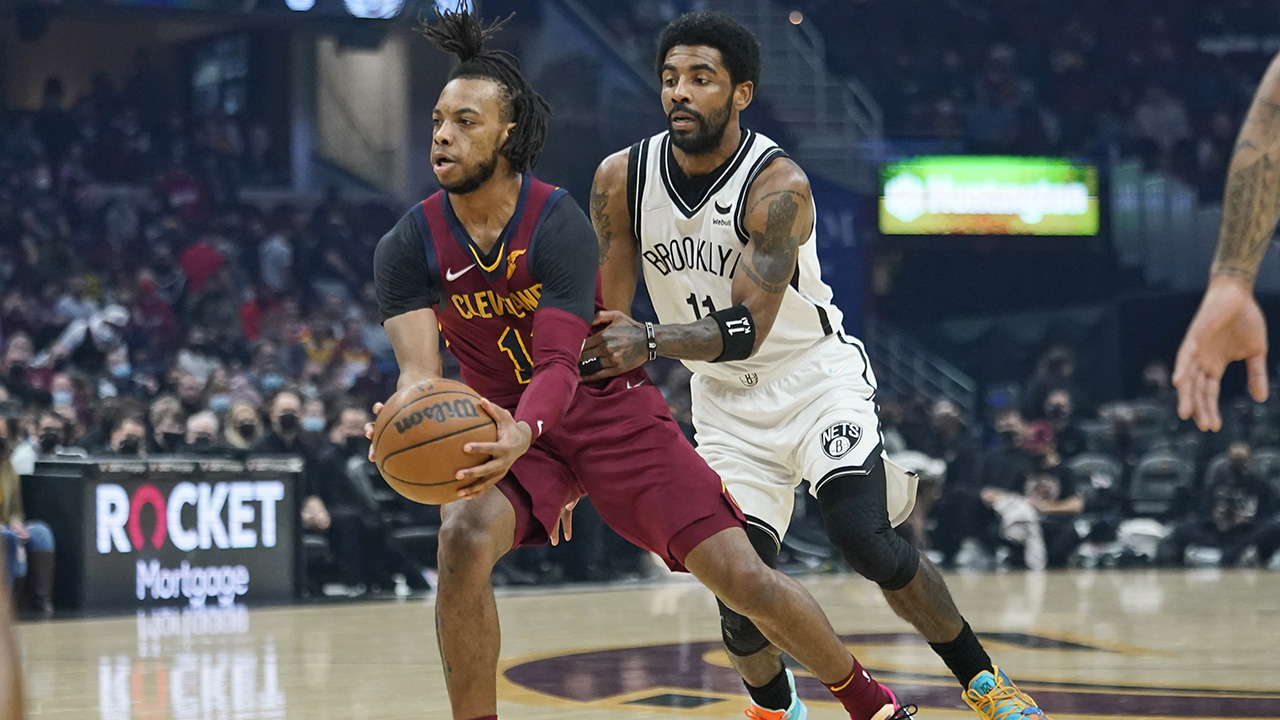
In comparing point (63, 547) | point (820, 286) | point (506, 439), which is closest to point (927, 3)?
point (63, 547)

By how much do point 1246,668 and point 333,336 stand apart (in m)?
10.4

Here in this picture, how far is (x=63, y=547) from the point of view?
1015cm

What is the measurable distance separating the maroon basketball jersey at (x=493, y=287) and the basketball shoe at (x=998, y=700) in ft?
5.66

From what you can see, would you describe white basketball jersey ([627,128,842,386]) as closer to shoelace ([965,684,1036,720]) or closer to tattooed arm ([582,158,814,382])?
tattooed arm ([582,158,814,382])

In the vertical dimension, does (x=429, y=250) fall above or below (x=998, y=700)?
above

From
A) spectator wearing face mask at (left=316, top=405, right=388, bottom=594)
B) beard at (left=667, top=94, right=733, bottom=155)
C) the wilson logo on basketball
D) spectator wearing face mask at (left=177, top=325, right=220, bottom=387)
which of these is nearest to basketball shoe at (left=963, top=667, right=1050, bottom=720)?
beard at (left=667, top=94, right=733, bottom=155)

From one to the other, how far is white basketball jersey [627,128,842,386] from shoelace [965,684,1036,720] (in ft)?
4.04

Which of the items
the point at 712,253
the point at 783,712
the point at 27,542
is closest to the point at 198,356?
the point at 27,542

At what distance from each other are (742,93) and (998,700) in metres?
2.03

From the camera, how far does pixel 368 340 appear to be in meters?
16.5

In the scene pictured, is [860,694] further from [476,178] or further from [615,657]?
[615,657]

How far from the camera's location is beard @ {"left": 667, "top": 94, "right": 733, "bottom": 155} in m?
4.83

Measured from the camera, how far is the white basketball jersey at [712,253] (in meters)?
4.91

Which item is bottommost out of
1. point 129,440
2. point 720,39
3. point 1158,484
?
point 1158,484
